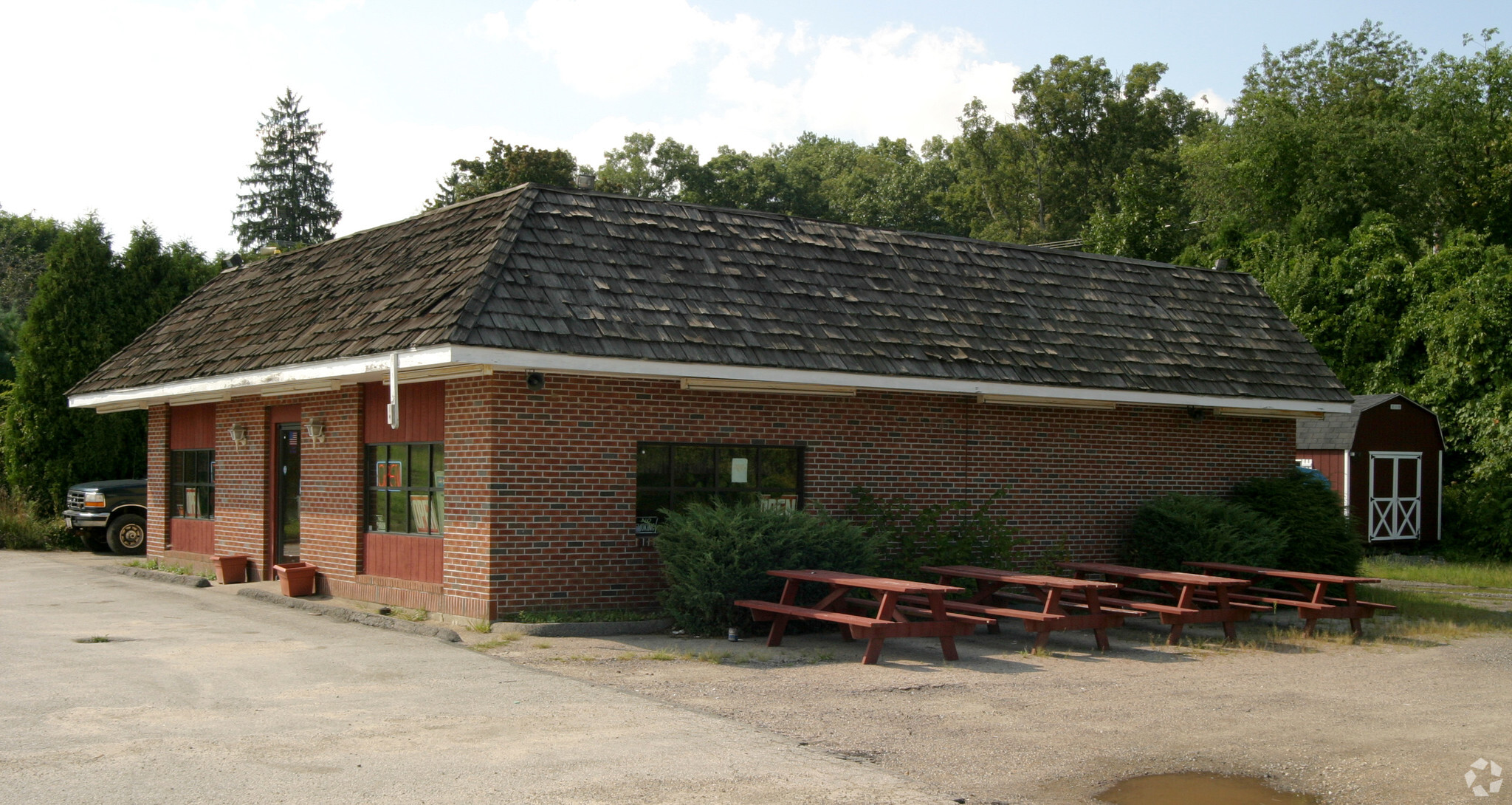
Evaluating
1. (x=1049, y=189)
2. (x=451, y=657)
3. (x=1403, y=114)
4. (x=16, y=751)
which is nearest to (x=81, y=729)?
(x=16, y=751)

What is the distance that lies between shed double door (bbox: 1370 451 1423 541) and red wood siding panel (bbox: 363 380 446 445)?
2128 centimetres

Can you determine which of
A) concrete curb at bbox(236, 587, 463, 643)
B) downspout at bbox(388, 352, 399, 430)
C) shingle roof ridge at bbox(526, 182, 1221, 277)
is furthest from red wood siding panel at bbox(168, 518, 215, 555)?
downspout at bbox(388, 352, 399, 430)

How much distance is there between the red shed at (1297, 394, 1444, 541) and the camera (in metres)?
26.7

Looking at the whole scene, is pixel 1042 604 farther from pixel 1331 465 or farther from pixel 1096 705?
pixel 1331 465

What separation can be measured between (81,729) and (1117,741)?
6.50m

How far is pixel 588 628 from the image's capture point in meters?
12.3

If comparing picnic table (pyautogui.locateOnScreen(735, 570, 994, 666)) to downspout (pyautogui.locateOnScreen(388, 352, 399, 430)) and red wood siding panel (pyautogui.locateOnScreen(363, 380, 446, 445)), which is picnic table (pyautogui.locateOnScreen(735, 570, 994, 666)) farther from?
red wood siding panel (pyautogui.locateOnScreen(363, 380, 446, 445))

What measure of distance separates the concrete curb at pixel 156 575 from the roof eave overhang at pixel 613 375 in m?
2.52

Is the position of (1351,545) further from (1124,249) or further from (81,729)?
(1124,249)

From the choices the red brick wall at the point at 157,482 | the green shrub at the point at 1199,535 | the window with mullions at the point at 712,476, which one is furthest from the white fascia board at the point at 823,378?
the red brick wall at the point at 157,482

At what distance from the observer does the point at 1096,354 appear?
16375 mm

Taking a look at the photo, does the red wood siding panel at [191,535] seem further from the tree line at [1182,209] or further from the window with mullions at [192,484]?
the tree line at [1182,209]

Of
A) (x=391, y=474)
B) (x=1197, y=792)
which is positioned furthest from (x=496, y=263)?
(x=1197, y=792)

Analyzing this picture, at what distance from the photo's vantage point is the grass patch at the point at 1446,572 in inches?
854
